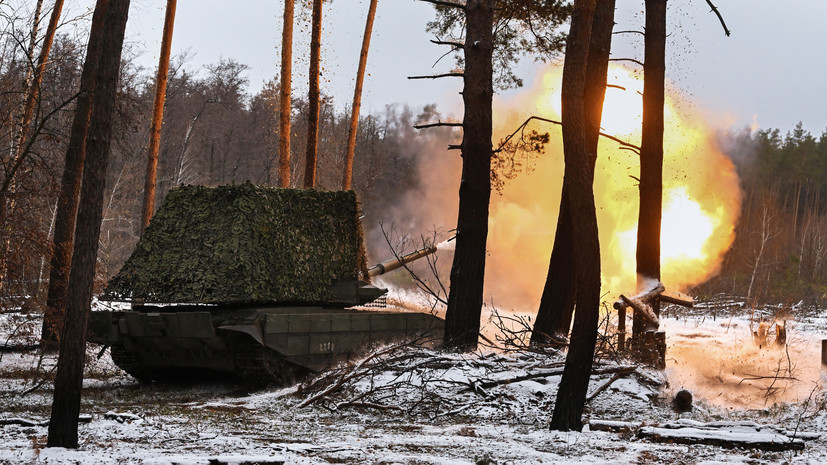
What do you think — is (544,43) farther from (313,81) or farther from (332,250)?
(313,81)

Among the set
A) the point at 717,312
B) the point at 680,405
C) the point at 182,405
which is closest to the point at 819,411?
the point at 680,405

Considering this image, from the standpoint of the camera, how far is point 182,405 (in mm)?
10461

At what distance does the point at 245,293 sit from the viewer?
41.4 ft

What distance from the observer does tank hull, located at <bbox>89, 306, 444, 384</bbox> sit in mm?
12156

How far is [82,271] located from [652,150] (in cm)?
911

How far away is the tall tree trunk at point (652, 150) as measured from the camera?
13.1 m

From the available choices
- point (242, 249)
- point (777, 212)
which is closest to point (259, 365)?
point (242, 249)

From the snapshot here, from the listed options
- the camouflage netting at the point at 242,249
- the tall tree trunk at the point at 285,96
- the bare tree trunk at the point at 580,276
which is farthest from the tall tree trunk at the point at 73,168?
the bare tree trunk at the point at 580,276

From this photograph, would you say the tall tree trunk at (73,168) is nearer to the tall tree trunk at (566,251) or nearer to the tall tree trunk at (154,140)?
the tall tree trunk at (154,140)

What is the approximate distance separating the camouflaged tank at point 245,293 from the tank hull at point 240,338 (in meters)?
0.02

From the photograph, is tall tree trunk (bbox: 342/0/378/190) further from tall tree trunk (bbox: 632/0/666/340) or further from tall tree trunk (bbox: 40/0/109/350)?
tall tree trunk (bbox: 632/0/666/340)

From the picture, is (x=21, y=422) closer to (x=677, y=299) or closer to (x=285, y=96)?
(x=677, y=299)

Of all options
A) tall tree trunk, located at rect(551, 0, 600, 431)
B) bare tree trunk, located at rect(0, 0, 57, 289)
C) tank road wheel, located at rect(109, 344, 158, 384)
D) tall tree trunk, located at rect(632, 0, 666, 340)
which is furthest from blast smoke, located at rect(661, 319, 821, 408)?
bare tree trunk, located at rect(0, 0, 57, 289)

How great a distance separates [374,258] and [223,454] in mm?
32873
